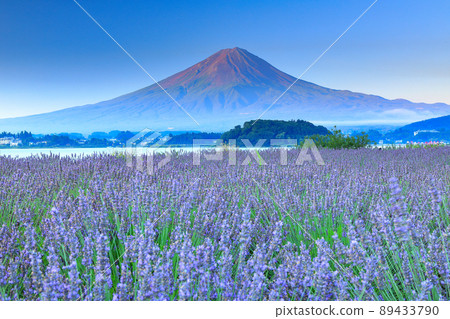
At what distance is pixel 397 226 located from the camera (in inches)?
50.3

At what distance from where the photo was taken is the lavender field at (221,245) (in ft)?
4.52

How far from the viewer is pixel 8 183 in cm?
369

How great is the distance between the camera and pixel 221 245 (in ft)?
6.23

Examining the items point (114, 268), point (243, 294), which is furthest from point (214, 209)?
point (243, 294)

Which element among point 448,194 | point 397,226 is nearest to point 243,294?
point 397,226

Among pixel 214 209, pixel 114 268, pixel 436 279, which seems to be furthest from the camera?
pixel 214 209

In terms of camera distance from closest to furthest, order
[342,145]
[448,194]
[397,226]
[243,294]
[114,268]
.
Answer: [397,226] < [243,294] < [114,268] < [448,194] < [342,145]

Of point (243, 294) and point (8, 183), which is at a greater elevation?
point (8, 183)

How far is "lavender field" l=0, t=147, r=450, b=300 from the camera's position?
1377 millimetres

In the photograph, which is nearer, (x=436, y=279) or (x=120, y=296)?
(x=120, y=296)

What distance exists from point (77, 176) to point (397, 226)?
13.6 feet

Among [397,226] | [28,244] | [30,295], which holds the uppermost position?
[397,226]
